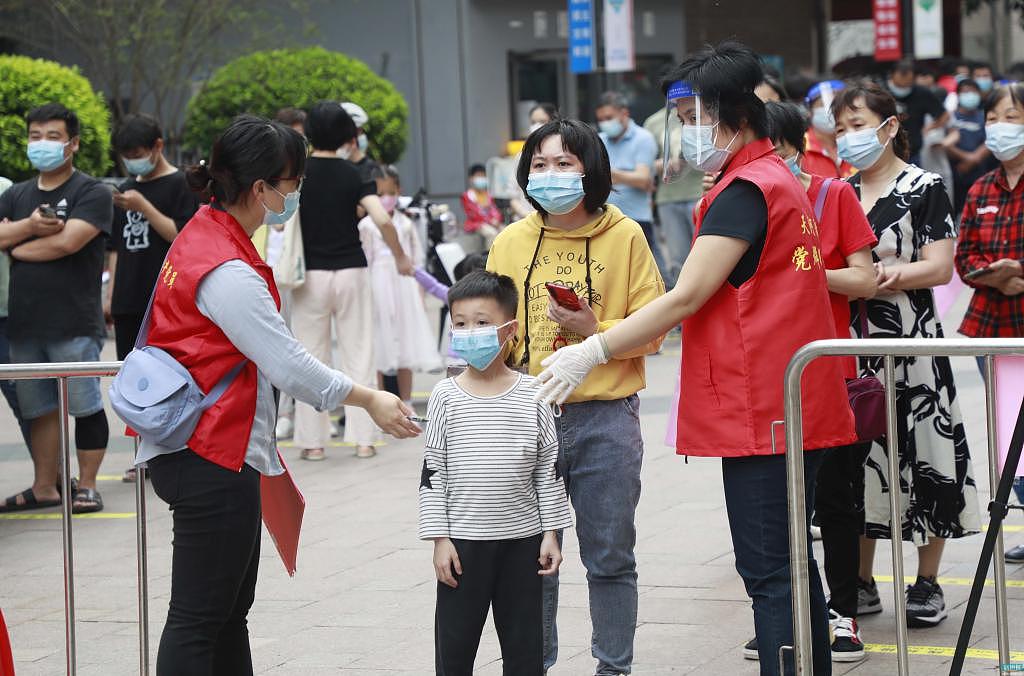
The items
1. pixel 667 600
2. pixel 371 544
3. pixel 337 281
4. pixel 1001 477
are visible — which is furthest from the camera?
pixel 337 281

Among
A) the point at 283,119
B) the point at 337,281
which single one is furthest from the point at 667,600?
the point at 283,119

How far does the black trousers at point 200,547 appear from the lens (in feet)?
13.1

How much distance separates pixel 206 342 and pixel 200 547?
1.78ft

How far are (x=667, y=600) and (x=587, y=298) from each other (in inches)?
69.1

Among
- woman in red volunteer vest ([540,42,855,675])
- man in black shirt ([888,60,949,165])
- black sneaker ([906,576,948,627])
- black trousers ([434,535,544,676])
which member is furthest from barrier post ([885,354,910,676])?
man in black shirt ([888,60,949,165])

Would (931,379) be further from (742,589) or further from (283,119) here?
(283,119)

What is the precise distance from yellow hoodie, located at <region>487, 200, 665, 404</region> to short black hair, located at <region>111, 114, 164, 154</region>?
4036mm

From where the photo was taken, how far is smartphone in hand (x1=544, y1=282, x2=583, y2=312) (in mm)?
4246

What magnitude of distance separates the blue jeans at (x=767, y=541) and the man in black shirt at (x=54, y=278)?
178 inches

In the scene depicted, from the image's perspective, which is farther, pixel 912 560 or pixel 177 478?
pixel 912 560

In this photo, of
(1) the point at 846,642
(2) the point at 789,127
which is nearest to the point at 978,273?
(2) the point at 789,127

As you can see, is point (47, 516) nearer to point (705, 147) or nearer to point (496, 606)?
point (496, 606)

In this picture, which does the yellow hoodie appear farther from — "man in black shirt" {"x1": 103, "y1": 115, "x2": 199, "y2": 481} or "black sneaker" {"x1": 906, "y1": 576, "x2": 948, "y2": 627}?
"man in black shirt" {"x1": 103, "y1": 115, "x2": 199, "y2": 481}

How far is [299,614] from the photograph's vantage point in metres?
5.88
